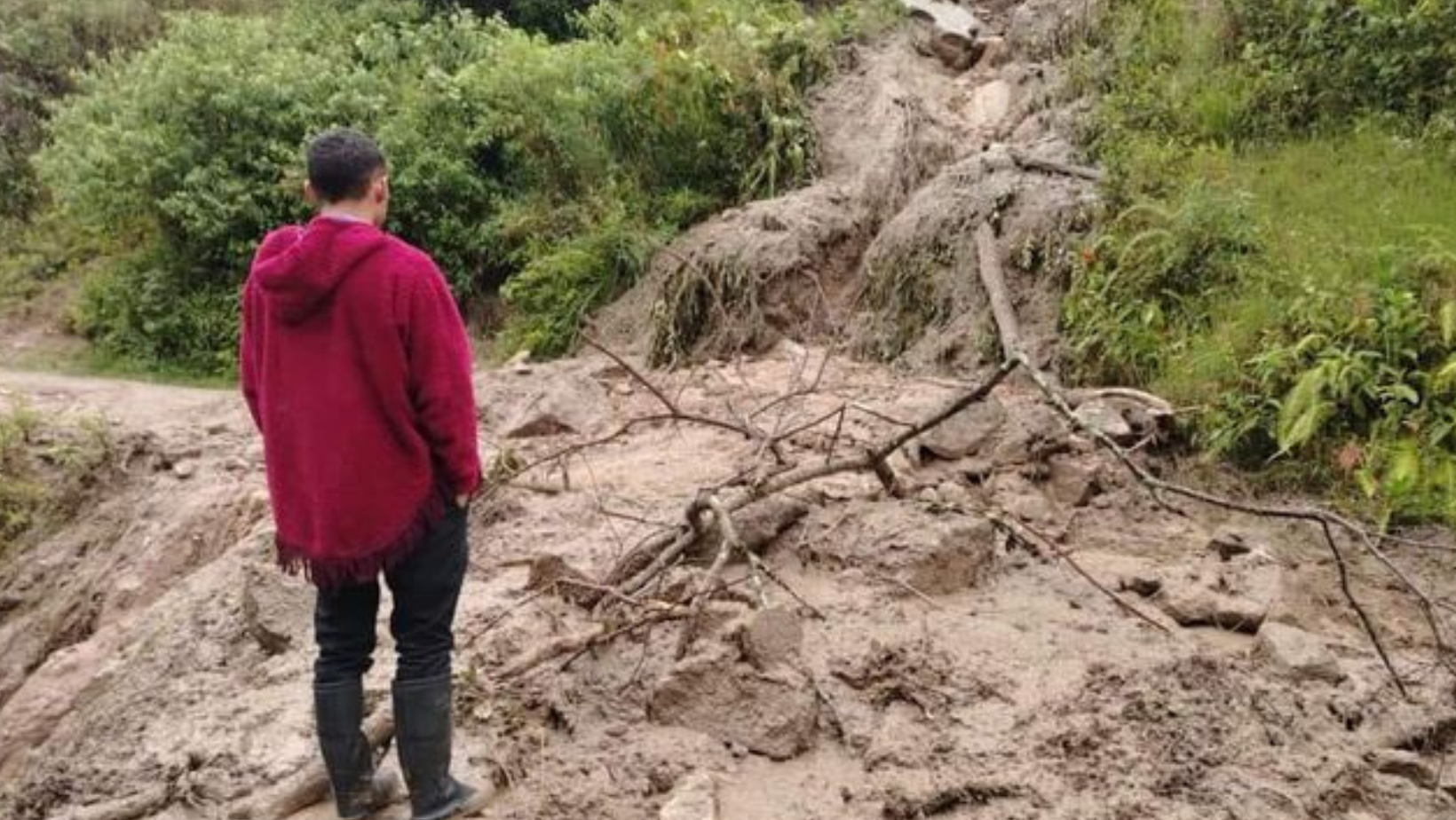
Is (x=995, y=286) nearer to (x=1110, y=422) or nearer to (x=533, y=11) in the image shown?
(x=1110, y=422)

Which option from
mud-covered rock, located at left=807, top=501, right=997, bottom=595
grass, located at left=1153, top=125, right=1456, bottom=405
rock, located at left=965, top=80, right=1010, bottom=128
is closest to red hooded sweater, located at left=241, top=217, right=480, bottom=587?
mud-covered rock, located at left=807, top=501, right=997, bottom=595

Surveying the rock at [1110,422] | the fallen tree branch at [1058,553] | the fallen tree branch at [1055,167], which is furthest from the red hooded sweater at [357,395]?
the fallen tree branch at [1055,167]

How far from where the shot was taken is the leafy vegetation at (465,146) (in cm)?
974

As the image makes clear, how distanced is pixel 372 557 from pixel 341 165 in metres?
0.94

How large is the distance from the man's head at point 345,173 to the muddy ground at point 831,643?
1.61m

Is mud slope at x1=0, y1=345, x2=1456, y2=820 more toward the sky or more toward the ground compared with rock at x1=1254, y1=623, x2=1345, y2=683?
more toward the ground

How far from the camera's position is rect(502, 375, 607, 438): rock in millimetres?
6660

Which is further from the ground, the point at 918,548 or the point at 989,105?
the point at 989,105

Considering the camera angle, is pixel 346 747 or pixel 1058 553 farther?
pixel 1058 553

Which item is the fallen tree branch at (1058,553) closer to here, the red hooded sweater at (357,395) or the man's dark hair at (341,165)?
the red hooded sweater at (357,395)

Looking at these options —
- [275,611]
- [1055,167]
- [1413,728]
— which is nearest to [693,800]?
[275,611]

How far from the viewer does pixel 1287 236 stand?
6.68 m

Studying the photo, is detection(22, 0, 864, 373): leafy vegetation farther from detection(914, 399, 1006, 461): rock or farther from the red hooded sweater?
the red hooded sweater

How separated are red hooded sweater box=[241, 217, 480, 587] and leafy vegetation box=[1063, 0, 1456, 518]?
3.80 m
